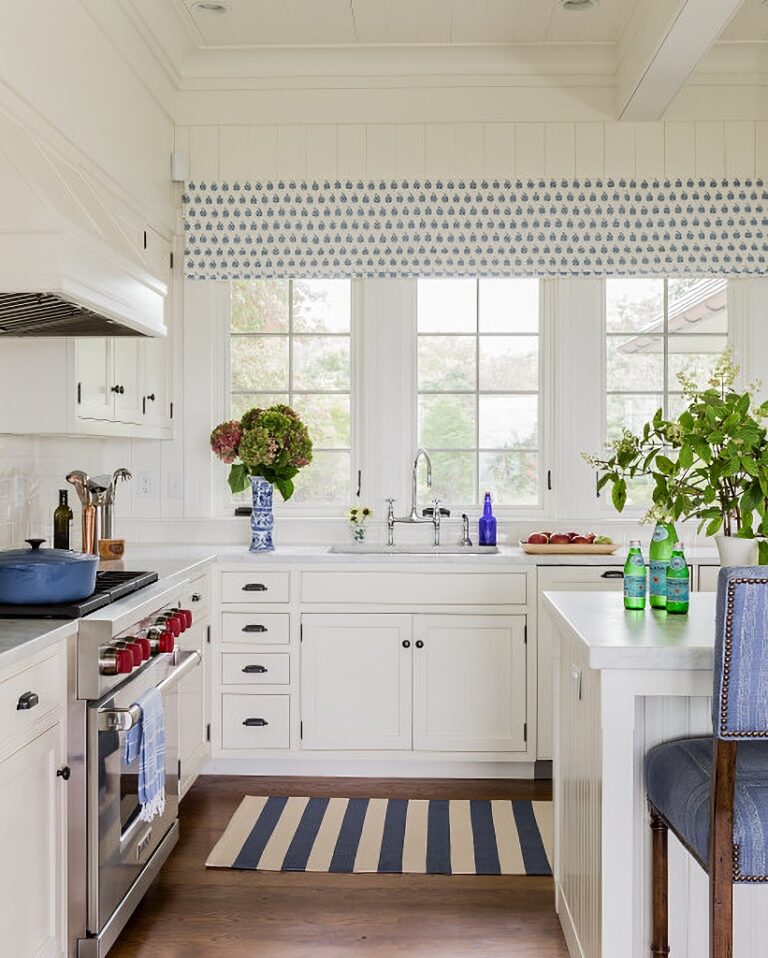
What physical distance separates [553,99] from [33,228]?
2757mm

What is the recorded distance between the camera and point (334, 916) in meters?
2.76

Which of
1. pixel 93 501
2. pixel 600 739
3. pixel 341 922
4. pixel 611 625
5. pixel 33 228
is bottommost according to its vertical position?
pixel 341 922

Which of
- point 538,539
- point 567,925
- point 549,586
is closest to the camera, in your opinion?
point 567,925

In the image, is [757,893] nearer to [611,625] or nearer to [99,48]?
[611,625]

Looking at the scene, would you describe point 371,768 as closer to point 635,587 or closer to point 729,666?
point 635,587

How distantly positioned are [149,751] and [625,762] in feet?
4.19

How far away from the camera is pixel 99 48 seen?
3363 millimetres

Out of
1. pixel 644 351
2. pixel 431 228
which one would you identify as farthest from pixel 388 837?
pixel 431 228

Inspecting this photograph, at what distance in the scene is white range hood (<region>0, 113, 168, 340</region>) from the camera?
2.24 metres

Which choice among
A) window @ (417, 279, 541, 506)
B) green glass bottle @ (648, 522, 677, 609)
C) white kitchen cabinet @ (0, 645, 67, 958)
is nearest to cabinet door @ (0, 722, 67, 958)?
white kitchen cabinet @ (0, 645, 67, 958)

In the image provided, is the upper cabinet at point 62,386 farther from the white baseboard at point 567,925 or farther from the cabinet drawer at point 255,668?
the white baseboard at point 567,925

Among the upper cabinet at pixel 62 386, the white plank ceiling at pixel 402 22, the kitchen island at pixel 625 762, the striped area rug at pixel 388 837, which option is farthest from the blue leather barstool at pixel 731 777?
the white plank ceiling at pixel 402 22


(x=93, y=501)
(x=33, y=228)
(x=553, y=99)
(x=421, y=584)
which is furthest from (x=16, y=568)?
(x=553, y=99)

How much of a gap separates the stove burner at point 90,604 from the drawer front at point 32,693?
0.13 meters
